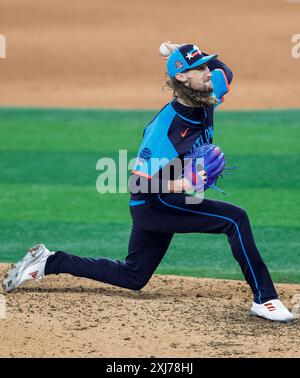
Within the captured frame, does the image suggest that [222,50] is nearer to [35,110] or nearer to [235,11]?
[235,11]

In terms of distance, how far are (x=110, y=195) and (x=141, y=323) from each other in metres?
4.62

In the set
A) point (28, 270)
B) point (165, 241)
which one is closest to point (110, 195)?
point (28, 270)

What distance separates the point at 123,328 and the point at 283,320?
106 cm

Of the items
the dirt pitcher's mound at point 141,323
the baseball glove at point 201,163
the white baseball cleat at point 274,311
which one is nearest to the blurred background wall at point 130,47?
the dirt pitcher's mound at point 141,323

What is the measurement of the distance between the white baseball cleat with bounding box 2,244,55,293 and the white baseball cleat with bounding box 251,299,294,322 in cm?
159

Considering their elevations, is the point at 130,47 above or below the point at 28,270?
above

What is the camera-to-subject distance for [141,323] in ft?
21.2

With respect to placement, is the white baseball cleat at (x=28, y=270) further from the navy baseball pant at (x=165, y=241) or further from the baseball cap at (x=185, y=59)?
the baseball cap at (x=185, y=59)

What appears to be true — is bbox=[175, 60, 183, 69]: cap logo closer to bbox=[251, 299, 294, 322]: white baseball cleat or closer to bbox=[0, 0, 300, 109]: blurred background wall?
bbox=[251, 299, 294, 322]: white baseball cleat

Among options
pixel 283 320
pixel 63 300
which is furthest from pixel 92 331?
pixel 283 320

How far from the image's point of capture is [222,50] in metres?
19.8

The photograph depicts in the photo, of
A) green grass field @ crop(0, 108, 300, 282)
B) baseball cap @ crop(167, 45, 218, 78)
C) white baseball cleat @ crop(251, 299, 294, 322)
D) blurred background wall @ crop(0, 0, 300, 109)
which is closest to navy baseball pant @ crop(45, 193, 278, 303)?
white baseball cleat @ crop(251, 299, 294, 322)

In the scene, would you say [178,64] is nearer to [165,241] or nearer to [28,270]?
[165,241]

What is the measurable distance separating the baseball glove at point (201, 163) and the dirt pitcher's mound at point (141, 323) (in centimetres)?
89
